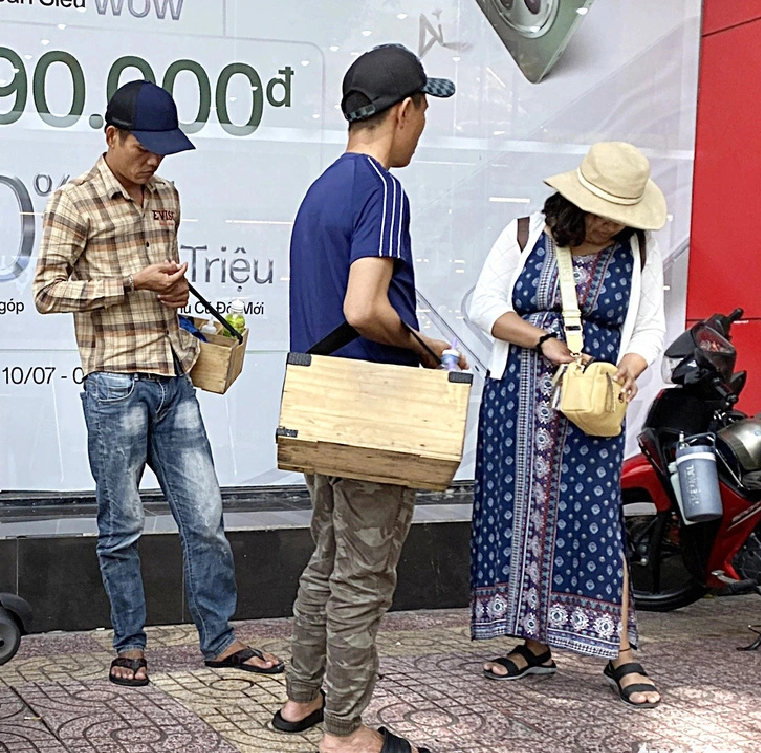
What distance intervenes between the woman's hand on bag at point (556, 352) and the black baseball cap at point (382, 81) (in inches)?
46.7

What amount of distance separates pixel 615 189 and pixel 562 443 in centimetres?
91

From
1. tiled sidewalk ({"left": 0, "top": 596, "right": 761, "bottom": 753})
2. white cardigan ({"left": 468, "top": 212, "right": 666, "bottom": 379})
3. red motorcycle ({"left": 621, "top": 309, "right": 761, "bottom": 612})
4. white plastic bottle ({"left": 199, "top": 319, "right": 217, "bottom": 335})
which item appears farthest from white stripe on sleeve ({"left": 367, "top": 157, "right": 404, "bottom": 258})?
red motorcycle ({"left": 621, "top": 309, "right": 761, "bottom": 612})

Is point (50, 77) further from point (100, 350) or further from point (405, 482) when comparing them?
point (405, 482)

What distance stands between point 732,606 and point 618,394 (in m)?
2.17

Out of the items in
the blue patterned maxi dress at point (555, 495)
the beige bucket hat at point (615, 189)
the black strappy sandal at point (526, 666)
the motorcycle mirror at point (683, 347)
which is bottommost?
the black strappy sandal at point (526, 666)

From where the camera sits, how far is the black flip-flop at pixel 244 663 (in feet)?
14.5

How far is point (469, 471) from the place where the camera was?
21.2 feet

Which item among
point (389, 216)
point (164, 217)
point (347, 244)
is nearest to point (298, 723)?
point (347, 244)

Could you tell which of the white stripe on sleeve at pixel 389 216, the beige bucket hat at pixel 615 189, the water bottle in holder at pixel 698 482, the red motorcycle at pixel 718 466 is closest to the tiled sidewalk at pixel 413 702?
the red motorcycle at pixel 718 466

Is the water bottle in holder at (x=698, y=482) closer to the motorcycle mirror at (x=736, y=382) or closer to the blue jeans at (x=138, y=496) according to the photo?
the motorcycle mirror at (x=736, y=382)

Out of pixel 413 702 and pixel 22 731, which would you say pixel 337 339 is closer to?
pixel 413 702

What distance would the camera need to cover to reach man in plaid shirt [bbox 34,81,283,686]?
13.5 ft

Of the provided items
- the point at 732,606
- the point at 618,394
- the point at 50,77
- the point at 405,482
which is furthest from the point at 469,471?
the point at 405,482

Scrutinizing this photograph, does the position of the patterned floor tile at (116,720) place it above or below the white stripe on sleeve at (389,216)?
below
